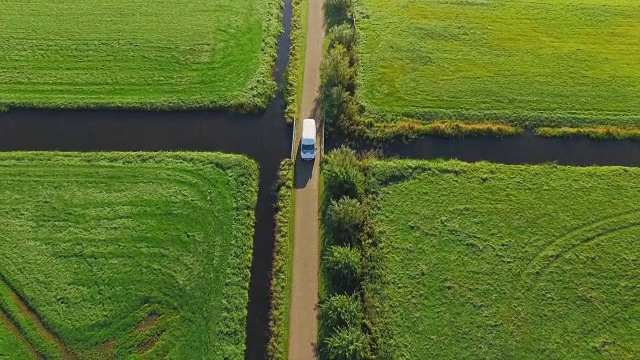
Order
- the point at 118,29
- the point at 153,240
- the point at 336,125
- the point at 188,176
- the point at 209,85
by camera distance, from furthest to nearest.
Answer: the point at 118,29 → the point at 209,85 → the point at 336,125 → the point at 188,176 → the point at 153,240

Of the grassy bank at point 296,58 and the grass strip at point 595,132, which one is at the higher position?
the grassy bank at point 296,58

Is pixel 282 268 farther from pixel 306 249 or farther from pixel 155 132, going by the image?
pixel 155 132

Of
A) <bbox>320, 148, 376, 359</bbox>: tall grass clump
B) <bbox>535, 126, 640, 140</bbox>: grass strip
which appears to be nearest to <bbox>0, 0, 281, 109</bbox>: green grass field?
<bbox>320, 148, 376, 359</bbox>: tall grass clump

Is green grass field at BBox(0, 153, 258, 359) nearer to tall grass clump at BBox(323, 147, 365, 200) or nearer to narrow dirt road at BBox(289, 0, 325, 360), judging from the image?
narrow dirt road at BBox(289, 0, 325, 360)

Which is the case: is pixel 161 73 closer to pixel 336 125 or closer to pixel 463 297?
pixel 336 125

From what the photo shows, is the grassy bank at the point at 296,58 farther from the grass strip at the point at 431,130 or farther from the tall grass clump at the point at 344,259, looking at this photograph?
the grass strip at the point at 431,130

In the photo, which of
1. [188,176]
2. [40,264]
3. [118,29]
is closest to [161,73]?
[118,29]


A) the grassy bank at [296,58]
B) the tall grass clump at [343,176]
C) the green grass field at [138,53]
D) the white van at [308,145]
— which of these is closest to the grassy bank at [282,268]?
the white van at [308,145]
